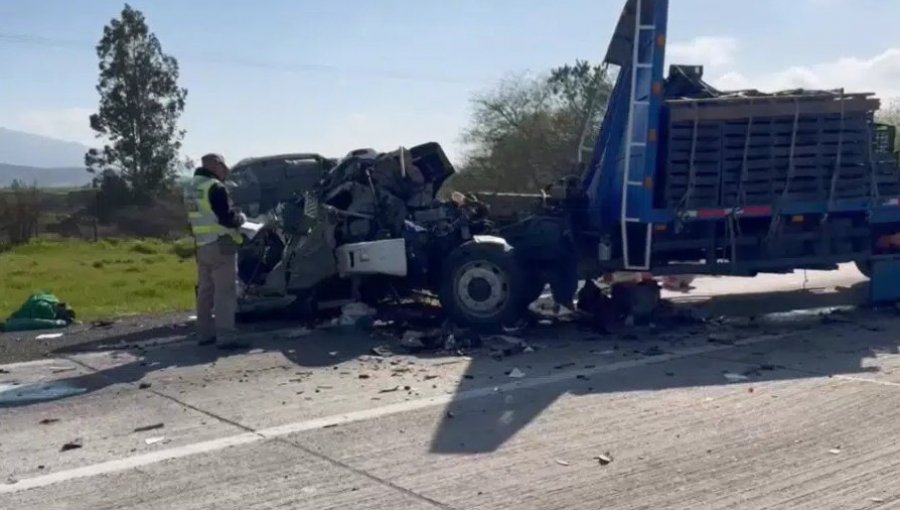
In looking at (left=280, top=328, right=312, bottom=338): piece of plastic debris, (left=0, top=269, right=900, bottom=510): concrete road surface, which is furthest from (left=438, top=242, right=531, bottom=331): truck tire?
(left=280, top=328, right=312, bottom=338): piece of plastic debris

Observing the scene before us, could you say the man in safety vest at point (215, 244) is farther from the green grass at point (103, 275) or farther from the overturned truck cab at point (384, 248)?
the green grass at point (103, 275)

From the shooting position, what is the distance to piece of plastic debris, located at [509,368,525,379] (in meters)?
8.13

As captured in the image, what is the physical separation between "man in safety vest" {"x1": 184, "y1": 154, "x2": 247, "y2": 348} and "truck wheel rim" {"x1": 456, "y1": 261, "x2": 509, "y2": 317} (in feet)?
7.04

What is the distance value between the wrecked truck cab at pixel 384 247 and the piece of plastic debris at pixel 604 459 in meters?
4.26

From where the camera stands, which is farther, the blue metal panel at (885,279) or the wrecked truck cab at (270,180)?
Result: the wrecked truck cab at (270,180)

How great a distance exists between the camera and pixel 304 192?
11352 millimetres

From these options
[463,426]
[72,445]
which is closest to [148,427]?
[72,445]

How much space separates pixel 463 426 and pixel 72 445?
2320 millimetres

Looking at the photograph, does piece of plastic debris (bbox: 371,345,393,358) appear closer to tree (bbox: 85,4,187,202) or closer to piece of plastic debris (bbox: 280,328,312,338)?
piece of plastic debris (bbox: 280,328,312,338)

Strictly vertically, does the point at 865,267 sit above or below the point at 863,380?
Answer: above

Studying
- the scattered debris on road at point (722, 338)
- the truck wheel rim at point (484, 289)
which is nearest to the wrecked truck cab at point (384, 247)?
the truck wheel rim at point (484, 289)

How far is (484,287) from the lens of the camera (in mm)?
10203

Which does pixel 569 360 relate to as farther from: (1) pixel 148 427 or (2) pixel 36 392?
(2) pixel 36 392

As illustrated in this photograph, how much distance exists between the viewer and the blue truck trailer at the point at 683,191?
998 cm
